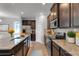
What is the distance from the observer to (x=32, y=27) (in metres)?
12.1

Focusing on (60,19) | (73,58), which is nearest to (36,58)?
(73,58)

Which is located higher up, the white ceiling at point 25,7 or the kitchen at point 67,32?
the white ceiling at point 25,7

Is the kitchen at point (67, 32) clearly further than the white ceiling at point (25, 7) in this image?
No

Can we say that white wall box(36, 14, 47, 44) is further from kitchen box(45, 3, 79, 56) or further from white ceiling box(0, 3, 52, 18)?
kitchen box(45, 3, 79, 56)

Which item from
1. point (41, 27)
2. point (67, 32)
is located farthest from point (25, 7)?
point (41, 27)

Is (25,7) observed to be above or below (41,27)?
above

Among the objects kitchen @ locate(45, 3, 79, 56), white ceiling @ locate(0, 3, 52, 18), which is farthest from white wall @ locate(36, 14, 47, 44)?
kitchen @ locate(45, 3, 79, 56)

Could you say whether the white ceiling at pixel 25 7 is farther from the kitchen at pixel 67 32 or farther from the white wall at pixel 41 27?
the white wall at pixel 41 27

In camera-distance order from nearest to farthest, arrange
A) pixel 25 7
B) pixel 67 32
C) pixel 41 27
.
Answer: pixel 67 32
pixel 25 7
pixel 41 27

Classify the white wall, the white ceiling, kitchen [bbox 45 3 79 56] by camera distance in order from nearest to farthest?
kitchen [bbox 45 3 79 56], the white ceiling, the white wall

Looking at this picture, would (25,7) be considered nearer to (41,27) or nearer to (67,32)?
(67,32)

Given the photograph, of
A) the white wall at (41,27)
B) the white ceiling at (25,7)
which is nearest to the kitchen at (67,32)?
the white ceiling at (25,7)

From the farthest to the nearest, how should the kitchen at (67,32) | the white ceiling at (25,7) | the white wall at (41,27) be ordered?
1. the white wall at (41,27)
2. the white ceiling at (25,7)
3. the kitchen at (67,32)

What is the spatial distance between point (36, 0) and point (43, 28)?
870cm
